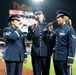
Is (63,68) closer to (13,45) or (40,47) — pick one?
(40,47)

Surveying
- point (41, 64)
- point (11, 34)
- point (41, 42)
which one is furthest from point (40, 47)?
point (11, 34)

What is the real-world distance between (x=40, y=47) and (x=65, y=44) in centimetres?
59

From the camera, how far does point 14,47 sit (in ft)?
17.5

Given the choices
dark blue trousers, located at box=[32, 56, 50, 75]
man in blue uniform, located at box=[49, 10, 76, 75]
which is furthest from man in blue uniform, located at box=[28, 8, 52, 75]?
man in blue uniform, located at box=[49, 10, 76, 75]

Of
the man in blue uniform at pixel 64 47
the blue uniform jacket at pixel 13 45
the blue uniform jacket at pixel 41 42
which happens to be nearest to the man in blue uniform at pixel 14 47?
the blue uniform jacket at pixel 13 45

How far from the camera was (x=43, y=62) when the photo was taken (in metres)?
5.38

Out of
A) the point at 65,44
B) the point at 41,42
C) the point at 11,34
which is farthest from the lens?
the point at 41,42

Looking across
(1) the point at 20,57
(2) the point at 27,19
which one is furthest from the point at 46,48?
(2) the point at 27,19

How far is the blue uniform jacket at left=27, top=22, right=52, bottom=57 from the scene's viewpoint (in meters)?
5.40

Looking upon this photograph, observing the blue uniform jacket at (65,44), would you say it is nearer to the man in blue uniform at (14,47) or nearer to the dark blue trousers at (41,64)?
the dark blue trousers at (41,64)

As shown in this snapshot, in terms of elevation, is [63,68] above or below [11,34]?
below

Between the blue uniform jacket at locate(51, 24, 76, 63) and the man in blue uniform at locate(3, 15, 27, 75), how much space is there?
0.75 metres

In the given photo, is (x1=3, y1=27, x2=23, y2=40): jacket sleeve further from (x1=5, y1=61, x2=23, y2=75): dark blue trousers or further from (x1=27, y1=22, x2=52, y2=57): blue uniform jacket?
(x1=5, y1=61, x2=23, y2=75): dark blue trousers

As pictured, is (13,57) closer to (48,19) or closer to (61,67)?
(61,67)
